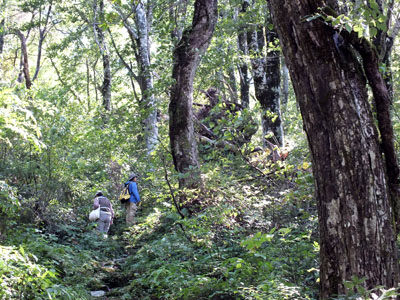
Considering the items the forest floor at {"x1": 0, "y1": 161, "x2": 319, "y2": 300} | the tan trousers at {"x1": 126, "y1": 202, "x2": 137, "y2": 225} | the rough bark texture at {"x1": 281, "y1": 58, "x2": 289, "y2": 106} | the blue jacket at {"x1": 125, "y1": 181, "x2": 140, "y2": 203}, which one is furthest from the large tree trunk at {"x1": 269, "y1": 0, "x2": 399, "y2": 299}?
the rough bark texture at {"x1": 281, "y1": 58, "x2": 289, "y2": 106}

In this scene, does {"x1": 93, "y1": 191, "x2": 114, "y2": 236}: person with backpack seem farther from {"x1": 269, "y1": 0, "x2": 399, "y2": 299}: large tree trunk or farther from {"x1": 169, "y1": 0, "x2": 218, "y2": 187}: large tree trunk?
{"x1": 269, "y1": 0, "x2": 399, "y2": 299}: large tree trunk

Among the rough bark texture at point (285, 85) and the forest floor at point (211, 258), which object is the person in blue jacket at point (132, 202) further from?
the rough bark texture at point (285, 85)

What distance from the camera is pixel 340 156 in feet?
10.9

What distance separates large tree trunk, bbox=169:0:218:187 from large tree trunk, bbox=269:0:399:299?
5446 mm

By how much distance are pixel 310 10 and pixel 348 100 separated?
0.79m

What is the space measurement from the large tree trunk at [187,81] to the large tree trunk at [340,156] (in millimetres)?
5446

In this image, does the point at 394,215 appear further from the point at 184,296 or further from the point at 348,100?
the point at 184,296

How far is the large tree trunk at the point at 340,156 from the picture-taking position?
321 cm

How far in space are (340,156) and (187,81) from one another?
6.14 metres

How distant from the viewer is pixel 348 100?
11.0 ft

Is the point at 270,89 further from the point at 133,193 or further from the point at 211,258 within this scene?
the point at 211,258

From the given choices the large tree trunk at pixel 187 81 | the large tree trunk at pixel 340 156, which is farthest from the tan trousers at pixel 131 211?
the large tree trunk at pixel 340 156

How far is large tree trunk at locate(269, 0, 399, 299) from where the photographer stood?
321cm

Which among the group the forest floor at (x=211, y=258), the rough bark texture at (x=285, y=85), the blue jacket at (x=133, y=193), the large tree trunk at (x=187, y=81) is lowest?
the forest floor at (x=211, y=258)
